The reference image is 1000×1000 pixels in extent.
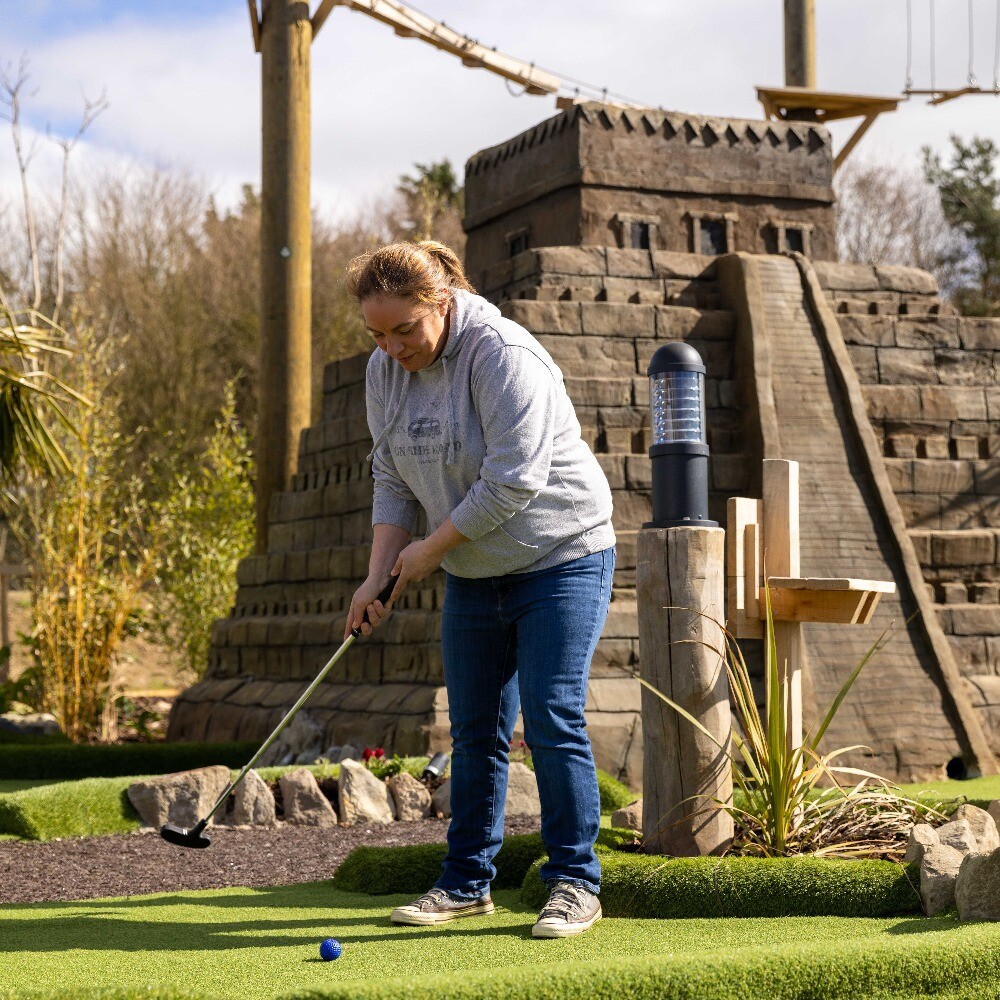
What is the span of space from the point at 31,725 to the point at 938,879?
949cm

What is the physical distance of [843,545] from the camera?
8.80 meters

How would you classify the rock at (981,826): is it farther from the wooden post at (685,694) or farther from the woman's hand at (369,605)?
the woman's hand at (369,605)

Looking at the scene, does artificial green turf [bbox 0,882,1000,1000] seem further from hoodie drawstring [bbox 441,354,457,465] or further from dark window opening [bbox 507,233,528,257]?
dark window opening [bbox 507,233,528,257]

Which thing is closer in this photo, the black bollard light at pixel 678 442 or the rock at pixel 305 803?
the black bollard light at pixel 678 442

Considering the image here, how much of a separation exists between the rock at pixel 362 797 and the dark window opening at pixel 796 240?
20.4ft

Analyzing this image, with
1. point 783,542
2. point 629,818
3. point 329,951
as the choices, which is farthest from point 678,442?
point 329,951

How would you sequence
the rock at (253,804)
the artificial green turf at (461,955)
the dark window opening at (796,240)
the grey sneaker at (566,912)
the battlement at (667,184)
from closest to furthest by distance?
the artificial green turf at (461,955)
the grey sneaker at (566,912)
the rock at (253,804)
the battlement at (667,184)
the dark window opening at (796,240)

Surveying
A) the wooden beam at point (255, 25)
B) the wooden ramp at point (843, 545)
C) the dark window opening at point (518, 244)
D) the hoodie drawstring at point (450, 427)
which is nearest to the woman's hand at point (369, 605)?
the hoodie drawstring at point (450, 427)

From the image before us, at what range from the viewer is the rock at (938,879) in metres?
3.76

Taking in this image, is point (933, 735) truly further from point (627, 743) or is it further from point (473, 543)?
point (473, 543)

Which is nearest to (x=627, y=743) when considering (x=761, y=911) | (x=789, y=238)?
(x=761, y=911)

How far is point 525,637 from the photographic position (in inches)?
148

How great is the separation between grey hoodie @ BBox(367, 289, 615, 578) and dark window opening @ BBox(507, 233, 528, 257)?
7.81 metres

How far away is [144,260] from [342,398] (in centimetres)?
1551
